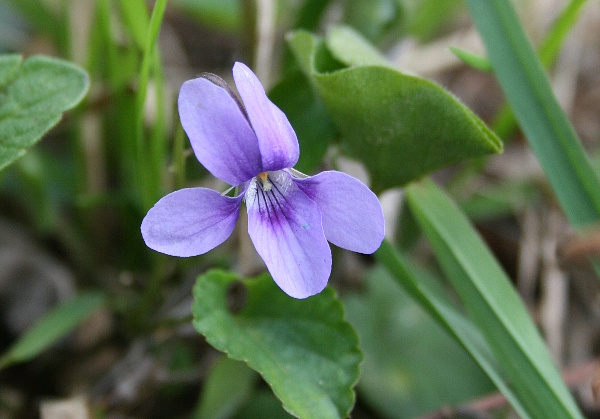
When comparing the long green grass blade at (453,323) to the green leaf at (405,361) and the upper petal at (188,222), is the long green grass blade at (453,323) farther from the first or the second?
the upper petal at (188,222)

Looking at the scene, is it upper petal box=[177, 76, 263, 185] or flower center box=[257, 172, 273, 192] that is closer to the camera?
upper petal box=[177, 76, 263, 185]

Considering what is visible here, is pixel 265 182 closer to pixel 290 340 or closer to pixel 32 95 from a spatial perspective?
pixel 290 340

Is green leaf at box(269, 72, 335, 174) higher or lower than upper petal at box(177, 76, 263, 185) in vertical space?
lower

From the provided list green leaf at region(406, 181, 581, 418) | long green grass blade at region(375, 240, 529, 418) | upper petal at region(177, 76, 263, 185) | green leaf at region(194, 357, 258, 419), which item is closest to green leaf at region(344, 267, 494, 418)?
long green grass blade at region(375, 240, 529, 418)

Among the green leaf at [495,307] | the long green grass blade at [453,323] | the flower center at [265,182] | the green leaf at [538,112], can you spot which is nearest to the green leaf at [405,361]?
the long green grass blade at [453,323]

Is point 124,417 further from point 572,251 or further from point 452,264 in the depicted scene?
point 572,251

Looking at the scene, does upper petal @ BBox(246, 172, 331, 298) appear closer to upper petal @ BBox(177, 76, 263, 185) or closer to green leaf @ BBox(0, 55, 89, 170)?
upper petal @ BBox(177, 76, 263, 185)

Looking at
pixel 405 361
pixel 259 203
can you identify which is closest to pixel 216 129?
pixel 259 203

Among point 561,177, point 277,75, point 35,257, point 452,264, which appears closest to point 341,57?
point 452,264
